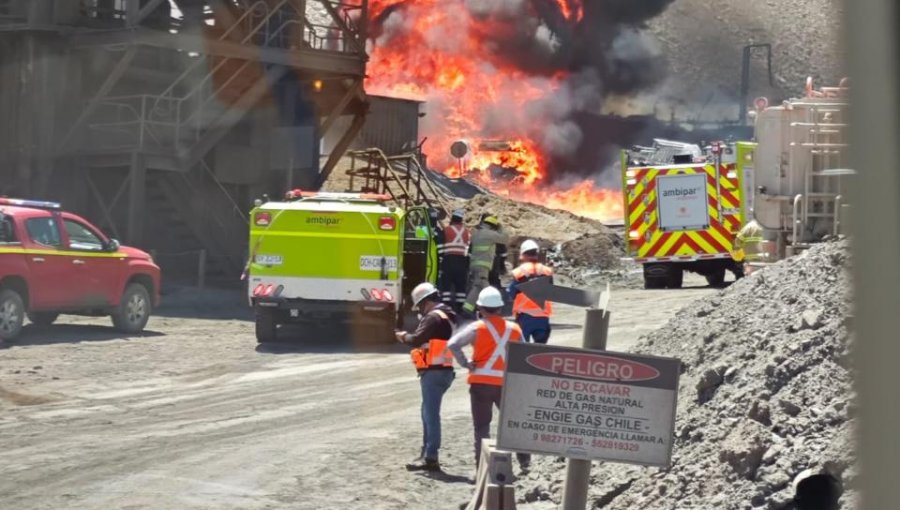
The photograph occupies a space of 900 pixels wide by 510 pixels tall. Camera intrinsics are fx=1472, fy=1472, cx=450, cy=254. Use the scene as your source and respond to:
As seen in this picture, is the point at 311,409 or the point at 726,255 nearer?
the point at 311,409

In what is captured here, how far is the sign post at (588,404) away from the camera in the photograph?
26.4ft

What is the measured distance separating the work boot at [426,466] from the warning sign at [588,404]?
4301mm

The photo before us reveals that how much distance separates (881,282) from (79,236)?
18.2 meters

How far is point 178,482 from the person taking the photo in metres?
Answer: 11.4

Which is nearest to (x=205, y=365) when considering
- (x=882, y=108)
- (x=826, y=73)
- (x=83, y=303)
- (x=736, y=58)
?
(x=83, y=303)

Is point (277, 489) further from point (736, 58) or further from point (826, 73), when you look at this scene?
point (826, 73)

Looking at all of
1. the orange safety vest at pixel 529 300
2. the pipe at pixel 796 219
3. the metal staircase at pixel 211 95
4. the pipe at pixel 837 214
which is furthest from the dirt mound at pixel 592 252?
the orange safety vest at pixel 529 300

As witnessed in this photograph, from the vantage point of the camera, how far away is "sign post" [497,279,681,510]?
805 centimetres

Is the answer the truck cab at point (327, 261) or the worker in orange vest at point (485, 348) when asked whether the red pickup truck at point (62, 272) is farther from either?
the worker in orange vest at point (485, 348)

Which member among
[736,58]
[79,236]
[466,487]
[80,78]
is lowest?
[466,487]

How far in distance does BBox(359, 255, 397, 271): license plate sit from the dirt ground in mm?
1169

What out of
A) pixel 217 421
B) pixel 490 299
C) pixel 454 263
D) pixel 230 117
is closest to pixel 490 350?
pixel 490 299

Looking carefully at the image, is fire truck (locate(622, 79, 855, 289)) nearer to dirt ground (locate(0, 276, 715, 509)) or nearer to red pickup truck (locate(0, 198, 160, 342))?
dirt ground (locate(0, 276, 715, 509))

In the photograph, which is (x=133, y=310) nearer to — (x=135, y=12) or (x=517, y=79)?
(x=135, y=12)
